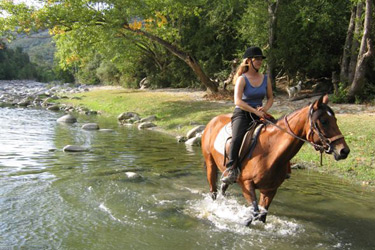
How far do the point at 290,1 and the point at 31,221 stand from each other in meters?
21.3

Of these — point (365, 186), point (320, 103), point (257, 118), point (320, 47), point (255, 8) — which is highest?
point (255, 8)

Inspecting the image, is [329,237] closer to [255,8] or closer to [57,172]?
[57,172]

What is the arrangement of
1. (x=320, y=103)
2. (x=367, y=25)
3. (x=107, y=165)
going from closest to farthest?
(x=320, y=103)
(x=107, y=165)
(x=367, y=25)

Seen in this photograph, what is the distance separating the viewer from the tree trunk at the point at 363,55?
15.9 m

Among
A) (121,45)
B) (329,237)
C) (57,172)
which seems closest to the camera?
(329,237)

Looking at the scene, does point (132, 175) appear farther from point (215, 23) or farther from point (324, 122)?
point (215, 23)

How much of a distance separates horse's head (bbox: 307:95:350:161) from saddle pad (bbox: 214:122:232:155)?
171cm

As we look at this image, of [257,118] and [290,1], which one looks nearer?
[257,118]

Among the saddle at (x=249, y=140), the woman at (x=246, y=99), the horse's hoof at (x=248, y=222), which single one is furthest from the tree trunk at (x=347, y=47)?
the horse's hoof at (x=248, y=222)

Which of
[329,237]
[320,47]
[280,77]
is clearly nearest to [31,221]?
[329,237]

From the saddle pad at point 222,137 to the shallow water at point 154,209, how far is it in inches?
47.0

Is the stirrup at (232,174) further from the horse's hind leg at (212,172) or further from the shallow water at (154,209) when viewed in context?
the horse's hind leg at (212,172)

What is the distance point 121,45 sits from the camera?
84.1ft

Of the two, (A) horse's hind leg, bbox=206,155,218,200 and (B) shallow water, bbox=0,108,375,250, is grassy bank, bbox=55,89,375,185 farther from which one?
(A) horse's hind leg, bbox=206,155,218,200
